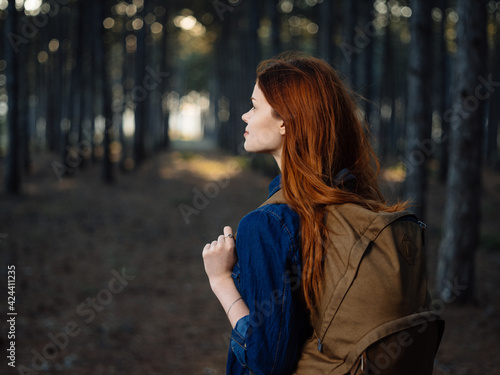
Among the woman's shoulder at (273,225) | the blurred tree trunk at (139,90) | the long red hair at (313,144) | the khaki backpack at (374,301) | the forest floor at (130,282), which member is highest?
the blurred tree trunk at (139,90)

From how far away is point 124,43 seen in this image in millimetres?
19422

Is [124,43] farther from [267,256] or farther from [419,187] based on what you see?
[267,256]

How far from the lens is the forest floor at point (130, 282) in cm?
583

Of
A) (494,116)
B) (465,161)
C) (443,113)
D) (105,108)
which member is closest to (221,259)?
(465,161)

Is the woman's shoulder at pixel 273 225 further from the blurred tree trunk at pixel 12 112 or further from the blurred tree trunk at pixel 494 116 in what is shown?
the blurred tree trunk at pixel 494 116

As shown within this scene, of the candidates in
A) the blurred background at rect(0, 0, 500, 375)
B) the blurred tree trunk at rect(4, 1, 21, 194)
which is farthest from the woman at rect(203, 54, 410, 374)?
the blurred tree trunk at rect(4, 1, 21, 194)

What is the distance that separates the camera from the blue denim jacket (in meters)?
1.62

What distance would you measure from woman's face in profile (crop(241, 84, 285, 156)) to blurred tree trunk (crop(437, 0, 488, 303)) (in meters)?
5.65

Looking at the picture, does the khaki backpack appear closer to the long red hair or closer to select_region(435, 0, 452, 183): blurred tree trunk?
A: the long red hair

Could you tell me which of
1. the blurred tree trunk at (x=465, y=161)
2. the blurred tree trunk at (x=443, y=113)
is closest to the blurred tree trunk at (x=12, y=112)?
the blurred tree trunk at (x=465, y=161)

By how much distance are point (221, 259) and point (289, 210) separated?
0.39 meters

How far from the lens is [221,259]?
1.87m

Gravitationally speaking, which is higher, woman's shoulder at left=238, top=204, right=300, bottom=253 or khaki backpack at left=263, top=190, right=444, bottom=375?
woman's shoulder at left=238, top=204, right=300, bottom=253

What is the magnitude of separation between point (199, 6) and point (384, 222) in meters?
25.7
